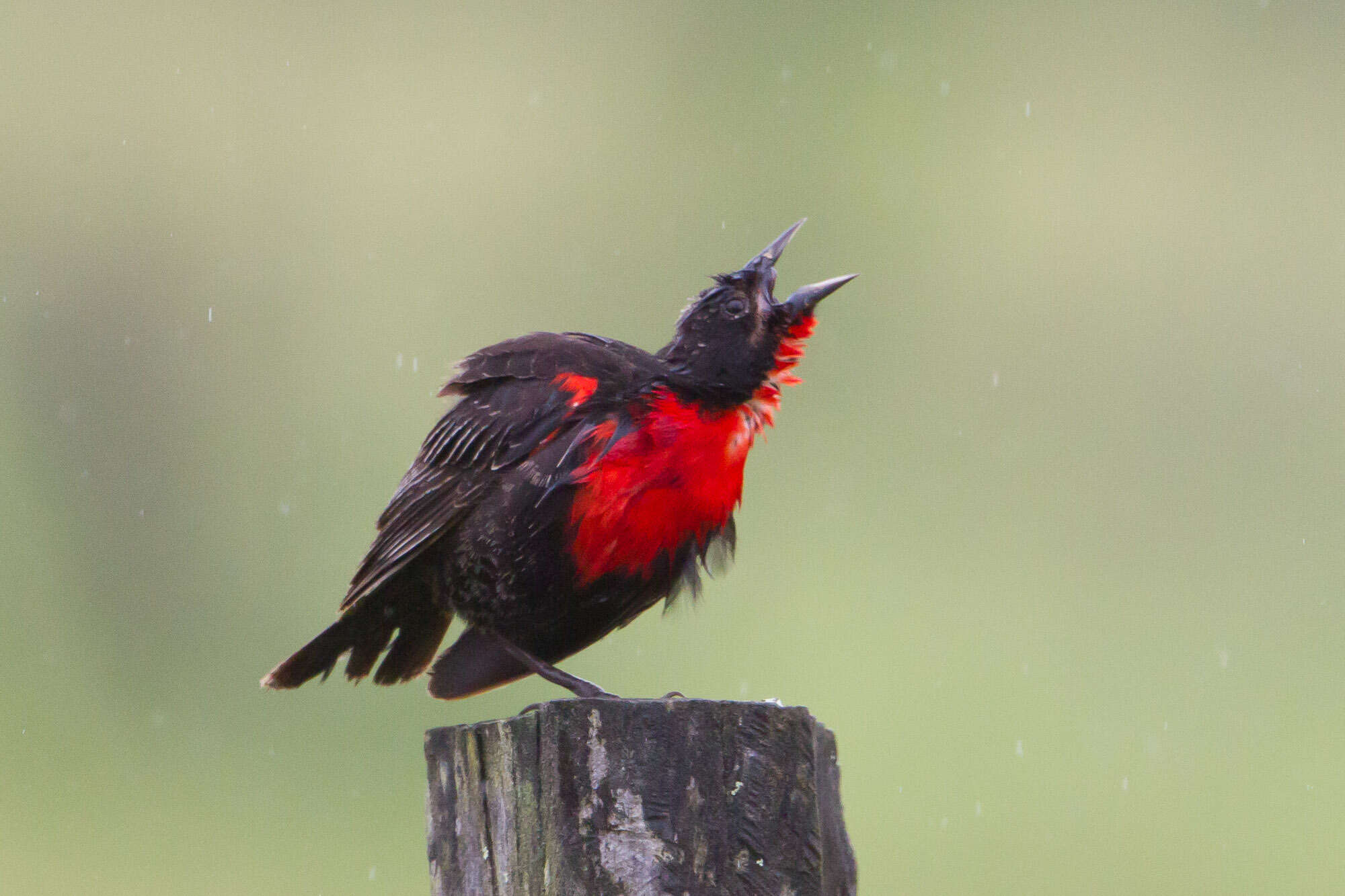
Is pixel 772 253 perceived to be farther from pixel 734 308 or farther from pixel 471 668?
pixel 471 668

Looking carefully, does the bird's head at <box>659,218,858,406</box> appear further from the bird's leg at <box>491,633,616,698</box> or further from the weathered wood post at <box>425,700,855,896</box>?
the weathered wood post at <box>425,700,855,896</box>

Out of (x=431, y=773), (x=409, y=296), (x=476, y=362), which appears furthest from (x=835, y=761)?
(x=409, y=296)

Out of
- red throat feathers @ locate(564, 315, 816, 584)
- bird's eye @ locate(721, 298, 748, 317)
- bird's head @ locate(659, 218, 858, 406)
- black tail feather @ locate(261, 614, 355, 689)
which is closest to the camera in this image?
red throat feathers @ locate(564, 315, 816, 584)

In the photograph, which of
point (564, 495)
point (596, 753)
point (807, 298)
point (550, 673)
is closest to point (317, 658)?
point (550, 673)

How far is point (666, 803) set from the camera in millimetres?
2393

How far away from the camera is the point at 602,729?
8.05 feet

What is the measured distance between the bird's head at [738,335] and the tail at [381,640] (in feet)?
2.98

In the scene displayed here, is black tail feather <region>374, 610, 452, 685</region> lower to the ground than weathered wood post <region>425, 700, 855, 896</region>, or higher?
higher

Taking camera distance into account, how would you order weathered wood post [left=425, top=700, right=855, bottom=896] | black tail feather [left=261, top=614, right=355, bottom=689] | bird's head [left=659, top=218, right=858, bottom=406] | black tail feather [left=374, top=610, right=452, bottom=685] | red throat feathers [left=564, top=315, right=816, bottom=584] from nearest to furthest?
weathered wood post [left=425, top=700, right=855, bottom=896], red throat feathers [left=564, top=315, right=816, bottom=584], bird's head [left=659, top=218, right=858, bottom=406], black tail feather [left=261, top=614, right=355, bottom=689], black tail feather [left=374, top=610, right=452, bottom=685]

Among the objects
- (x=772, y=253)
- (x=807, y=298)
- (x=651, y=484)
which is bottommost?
(x=651, y=484)

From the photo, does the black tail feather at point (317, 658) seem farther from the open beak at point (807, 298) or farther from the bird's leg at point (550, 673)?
the open beak at point (807, 298)

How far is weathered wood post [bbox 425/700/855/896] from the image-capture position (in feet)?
7.77

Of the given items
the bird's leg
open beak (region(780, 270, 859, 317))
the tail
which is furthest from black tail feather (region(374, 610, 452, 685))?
open beak (region(780, 270, 859, 317))

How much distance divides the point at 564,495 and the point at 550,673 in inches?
16.8
